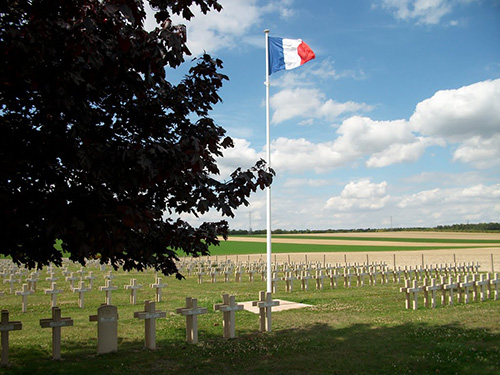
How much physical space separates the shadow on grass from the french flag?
8.65m

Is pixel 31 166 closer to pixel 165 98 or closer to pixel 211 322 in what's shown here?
pixel 165 98

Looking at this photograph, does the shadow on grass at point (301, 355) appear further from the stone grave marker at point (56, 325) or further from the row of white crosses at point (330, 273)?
the row of white crosses at point (330, 273)

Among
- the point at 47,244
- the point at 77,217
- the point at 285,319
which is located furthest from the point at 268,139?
the point at 77,217

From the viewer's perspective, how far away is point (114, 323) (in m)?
7.99

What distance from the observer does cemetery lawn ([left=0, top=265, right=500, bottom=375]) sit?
7316 mm

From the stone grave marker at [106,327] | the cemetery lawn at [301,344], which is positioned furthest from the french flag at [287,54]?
the stone grave marker at [106,327]

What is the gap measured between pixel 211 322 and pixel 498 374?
708 centimetres

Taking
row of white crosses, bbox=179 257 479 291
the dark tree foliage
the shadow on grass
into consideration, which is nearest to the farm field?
the shadow on grass

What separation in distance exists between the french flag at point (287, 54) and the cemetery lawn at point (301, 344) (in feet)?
26.4

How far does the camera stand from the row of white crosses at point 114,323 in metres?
7.57

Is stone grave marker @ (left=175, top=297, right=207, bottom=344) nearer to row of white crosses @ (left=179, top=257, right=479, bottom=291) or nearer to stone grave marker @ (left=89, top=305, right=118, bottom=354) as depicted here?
stone grave marker @ (left=89, top=305, right=118, bottom=354)

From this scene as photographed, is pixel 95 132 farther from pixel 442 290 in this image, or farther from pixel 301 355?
pixel 442 290

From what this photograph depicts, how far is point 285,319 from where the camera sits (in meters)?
12.0

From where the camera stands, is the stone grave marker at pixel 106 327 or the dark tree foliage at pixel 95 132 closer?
the dark tree foliage at pixel 95 132
